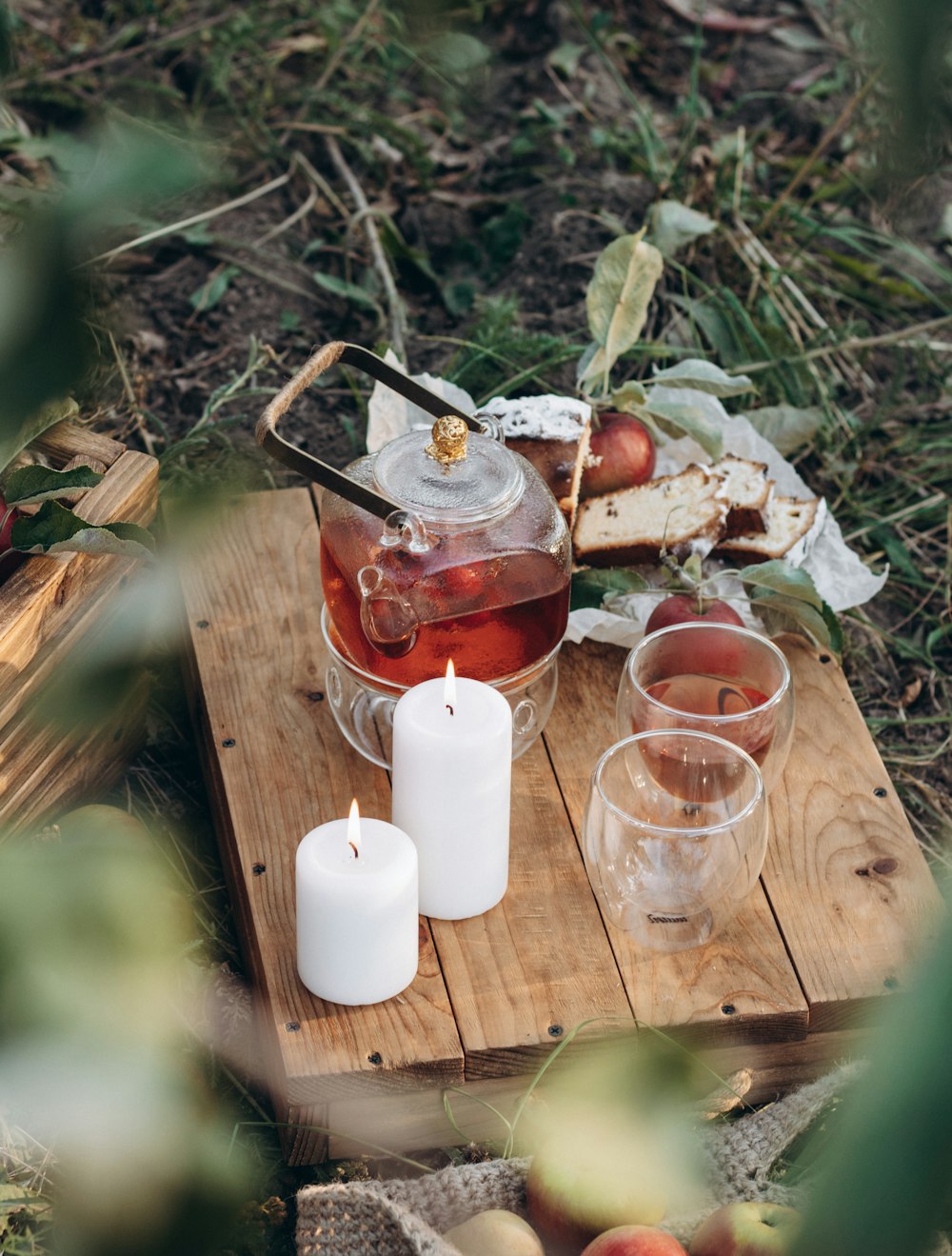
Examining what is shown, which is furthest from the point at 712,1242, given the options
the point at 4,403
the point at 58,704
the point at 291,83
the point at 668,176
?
the point at 291,83

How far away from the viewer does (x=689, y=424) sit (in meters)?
1.68

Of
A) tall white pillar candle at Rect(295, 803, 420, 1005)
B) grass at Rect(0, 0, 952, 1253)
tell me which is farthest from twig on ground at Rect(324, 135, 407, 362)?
tall white pillar candle at Rect(295, 803, 420, 1005)

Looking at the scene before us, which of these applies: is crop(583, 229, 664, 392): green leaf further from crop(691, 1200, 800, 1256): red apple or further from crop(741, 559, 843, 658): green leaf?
crop(691, 1200, 800, 1256): red apple

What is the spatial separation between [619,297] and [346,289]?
0.73m

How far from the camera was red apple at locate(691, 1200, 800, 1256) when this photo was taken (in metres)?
1.01

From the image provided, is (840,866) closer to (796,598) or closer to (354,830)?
(796,598)

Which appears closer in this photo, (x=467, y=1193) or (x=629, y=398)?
(x=467, y=1193)

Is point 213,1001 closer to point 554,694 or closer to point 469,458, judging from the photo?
point 554,694

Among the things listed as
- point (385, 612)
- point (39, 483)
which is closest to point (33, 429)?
point (39, 483)

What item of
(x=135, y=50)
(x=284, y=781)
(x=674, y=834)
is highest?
(x=135, y=50)

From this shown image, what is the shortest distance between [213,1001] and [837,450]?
1.34m

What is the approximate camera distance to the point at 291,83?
9.20 feet

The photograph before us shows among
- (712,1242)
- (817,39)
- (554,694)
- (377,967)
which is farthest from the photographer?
(817,39)

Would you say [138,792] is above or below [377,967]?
below
